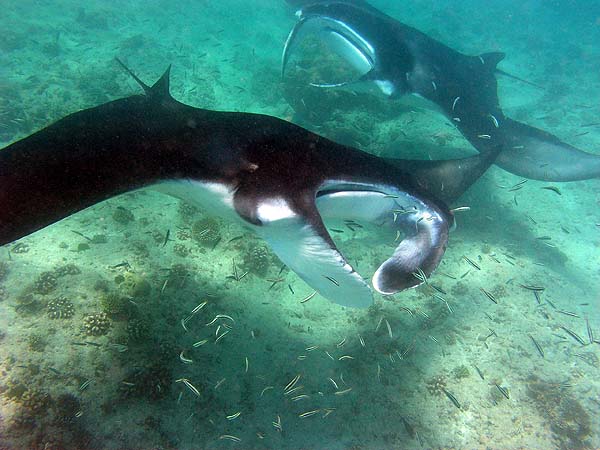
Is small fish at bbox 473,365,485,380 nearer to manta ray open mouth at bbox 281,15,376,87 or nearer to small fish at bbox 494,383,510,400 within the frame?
small fish at bbox 494,383,510,400

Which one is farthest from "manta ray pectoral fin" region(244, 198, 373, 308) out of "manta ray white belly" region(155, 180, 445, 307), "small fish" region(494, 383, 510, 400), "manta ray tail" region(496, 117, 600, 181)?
"manta ray tail" region(496, 117, 600, 181)

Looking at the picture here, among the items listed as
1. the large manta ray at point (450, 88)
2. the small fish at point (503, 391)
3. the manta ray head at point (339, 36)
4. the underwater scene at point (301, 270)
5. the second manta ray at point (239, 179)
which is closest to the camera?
the second manta ray at point (239, 179)

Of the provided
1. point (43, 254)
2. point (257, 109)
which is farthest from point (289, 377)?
point (257, 109)

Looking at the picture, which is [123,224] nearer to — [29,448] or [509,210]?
[29,448]

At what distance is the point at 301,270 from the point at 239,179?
1.02m

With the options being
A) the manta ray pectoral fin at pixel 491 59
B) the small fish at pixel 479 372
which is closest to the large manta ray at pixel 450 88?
the manta ray pectoral fin at pixel 491 59

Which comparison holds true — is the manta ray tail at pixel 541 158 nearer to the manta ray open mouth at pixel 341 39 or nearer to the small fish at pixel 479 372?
the manta ray open mouth at pixel 341 39

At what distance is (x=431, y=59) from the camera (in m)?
7.11

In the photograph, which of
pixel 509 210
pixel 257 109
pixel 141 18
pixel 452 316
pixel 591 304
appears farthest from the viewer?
pixel 141 18

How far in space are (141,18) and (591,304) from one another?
20702 millimetres

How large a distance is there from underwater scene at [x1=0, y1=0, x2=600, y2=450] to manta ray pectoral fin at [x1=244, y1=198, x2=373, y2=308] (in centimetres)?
2

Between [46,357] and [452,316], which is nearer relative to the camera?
[46,357]

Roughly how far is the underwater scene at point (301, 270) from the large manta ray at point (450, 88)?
0.05 metres

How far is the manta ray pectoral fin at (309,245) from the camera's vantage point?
245 centimetres
